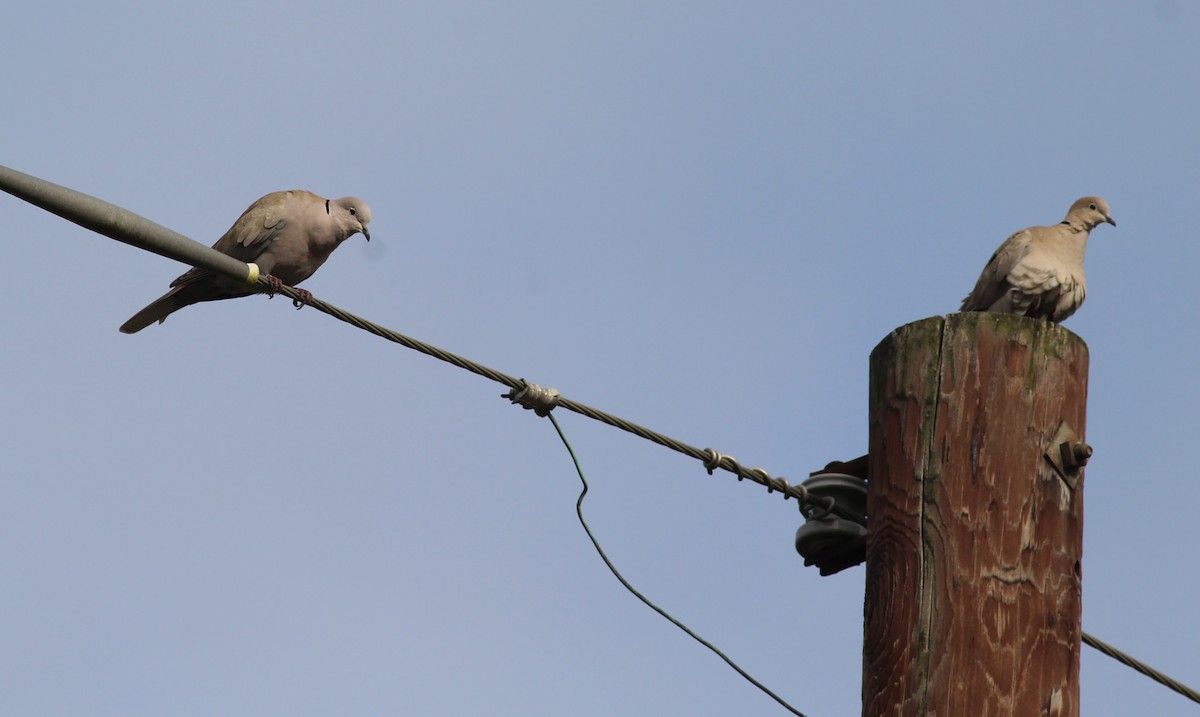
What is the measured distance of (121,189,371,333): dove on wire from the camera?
7.92 metres

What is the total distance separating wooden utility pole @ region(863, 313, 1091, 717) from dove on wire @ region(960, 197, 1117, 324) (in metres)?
3.62

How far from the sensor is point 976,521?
11.0 ft

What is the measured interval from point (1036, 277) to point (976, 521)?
4038 mm

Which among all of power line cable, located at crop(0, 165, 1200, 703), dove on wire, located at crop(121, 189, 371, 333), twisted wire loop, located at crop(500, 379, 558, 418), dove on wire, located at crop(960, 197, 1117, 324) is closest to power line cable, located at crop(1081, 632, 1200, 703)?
power line cable, located at crop(0, 165, 1200, 703)

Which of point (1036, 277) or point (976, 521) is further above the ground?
point (1036, 277)

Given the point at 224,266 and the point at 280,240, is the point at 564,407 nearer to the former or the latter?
the point at 224,266

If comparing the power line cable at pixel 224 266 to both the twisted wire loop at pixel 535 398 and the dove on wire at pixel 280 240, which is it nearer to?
the twisted wire loop at pixel 535 398

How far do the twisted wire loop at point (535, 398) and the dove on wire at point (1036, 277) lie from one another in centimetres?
333

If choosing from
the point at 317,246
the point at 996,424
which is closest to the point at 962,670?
the point at 996,424

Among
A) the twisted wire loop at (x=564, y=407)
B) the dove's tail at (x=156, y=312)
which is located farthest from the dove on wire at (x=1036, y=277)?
the dove's tail at (x=156, y=312)

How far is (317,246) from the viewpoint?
26.9 ft

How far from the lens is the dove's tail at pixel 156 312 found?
25.9ft

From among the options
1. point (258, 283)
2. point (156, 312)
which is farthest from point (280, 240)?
point (258, 283)

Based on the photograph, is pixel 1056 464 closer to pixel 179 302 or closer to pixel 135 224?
pixel 135 224
